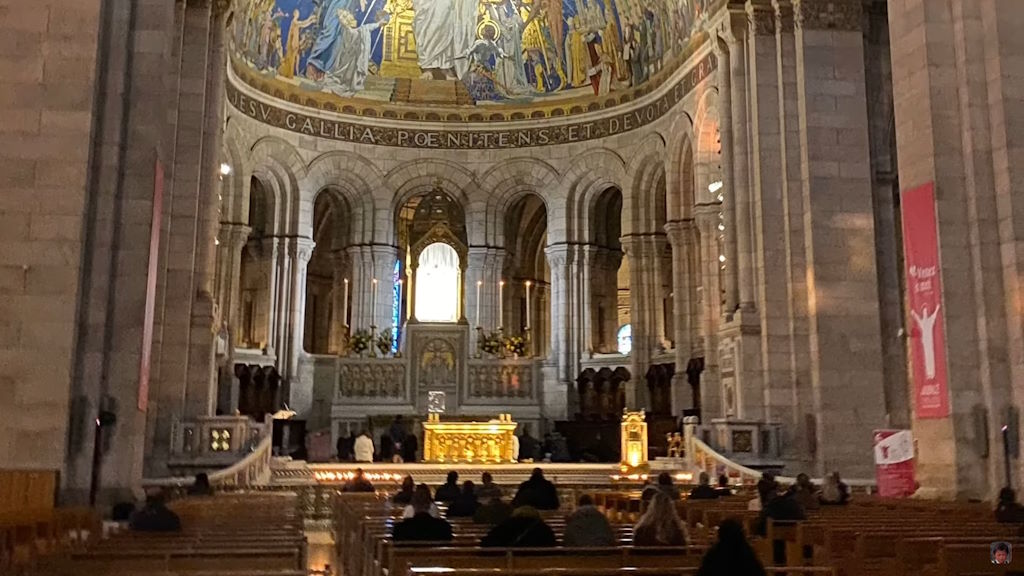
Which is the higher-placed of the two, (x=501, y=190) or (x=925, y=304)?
(x=501, y=190)

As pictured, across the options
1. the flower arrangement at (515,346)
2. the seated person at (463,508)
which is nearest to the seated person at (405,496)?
the seated person at (463,508)

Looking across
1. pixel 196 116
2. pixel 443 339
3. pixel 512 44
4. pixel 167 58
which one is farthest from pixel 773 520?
pixel 512 44

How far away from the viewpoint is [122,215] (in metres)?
13.1

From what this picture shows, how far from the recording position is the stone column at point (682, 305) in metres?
27.8

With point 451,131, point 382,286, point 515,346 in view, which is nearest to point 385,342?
point 382,286

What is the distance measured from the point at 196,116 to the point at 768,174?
1254 centimetres

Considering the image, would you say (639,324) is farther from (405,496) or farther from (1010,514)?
(1010,514)

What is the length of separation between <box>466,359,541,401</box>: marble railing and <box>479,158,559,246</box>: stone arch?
470 cm

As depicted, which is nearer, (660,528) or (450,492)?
(660,528)

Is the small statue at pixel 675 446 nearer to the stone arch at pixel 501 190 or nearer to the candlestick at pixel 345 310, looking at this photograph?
the stone arch at pixel 501 190

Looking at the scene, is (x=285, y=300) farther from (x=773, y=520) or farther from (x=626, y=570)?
(x=626, y=570)

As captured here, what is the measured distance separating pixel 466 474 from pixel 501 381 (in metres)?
10.1

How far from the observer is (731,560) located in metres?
4.16

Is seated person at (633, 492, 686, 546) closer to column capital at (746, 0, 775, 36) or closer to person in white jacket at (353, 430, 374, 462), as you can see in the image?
column capital at (746, 0, 775, 36)
